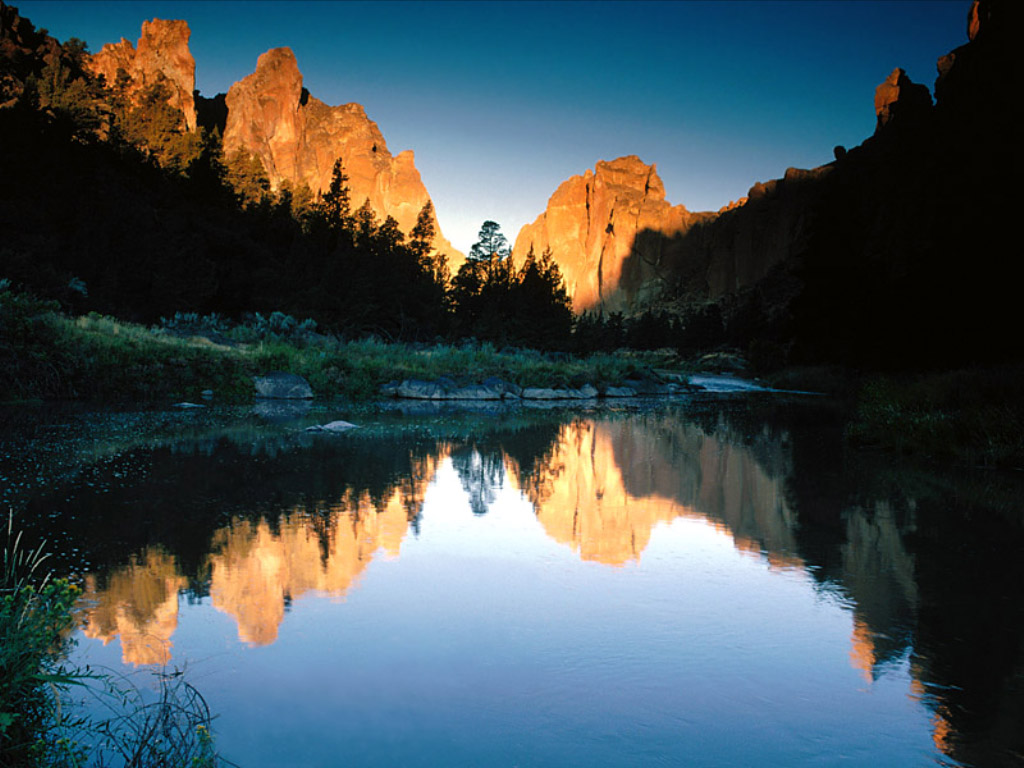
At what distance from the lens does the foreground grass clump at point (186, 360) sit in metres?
16.3

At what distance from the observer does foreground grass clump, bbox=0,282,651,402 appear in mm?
16328

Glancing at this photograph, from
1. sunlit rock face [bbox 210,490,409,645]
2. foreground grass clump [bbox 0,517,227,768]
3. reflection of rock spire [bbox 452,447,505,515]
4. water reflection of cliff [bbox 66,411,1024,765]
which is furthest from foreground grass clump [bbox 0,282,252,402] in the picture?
foreground grass clump [bbox 0,517,227,768]

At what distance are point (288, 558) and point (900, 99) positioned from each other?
95068 mm

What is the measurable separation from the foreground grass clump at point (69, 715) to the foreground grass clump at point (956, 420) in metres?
12.6

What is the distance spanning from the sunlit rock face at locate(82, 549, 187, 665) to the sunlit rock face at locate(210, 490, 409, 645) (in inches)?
12.1

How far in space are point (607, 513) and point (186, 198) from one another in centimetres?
4342

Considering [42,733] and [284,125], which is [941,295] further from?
[284,125]

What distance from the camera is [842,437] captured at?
617 inches

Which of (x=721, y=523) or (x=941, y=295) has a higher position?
(x=941, y=295)

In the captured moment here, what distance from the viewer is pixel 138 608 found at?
4.22 m

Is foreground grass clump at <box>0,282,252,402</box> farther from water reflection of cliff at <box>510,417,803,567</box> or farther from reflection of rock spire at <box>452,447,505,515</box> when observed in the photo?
water reflection of cliff at <box>510,417,803,567</box>

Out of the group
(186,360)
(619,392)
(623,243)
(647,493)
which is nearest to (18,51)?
(186,360)

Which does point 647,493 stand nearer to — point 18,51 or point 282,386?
point 282,386

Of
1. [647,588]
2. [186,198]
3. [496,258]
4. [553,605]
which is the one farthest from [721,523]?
[496,258]
